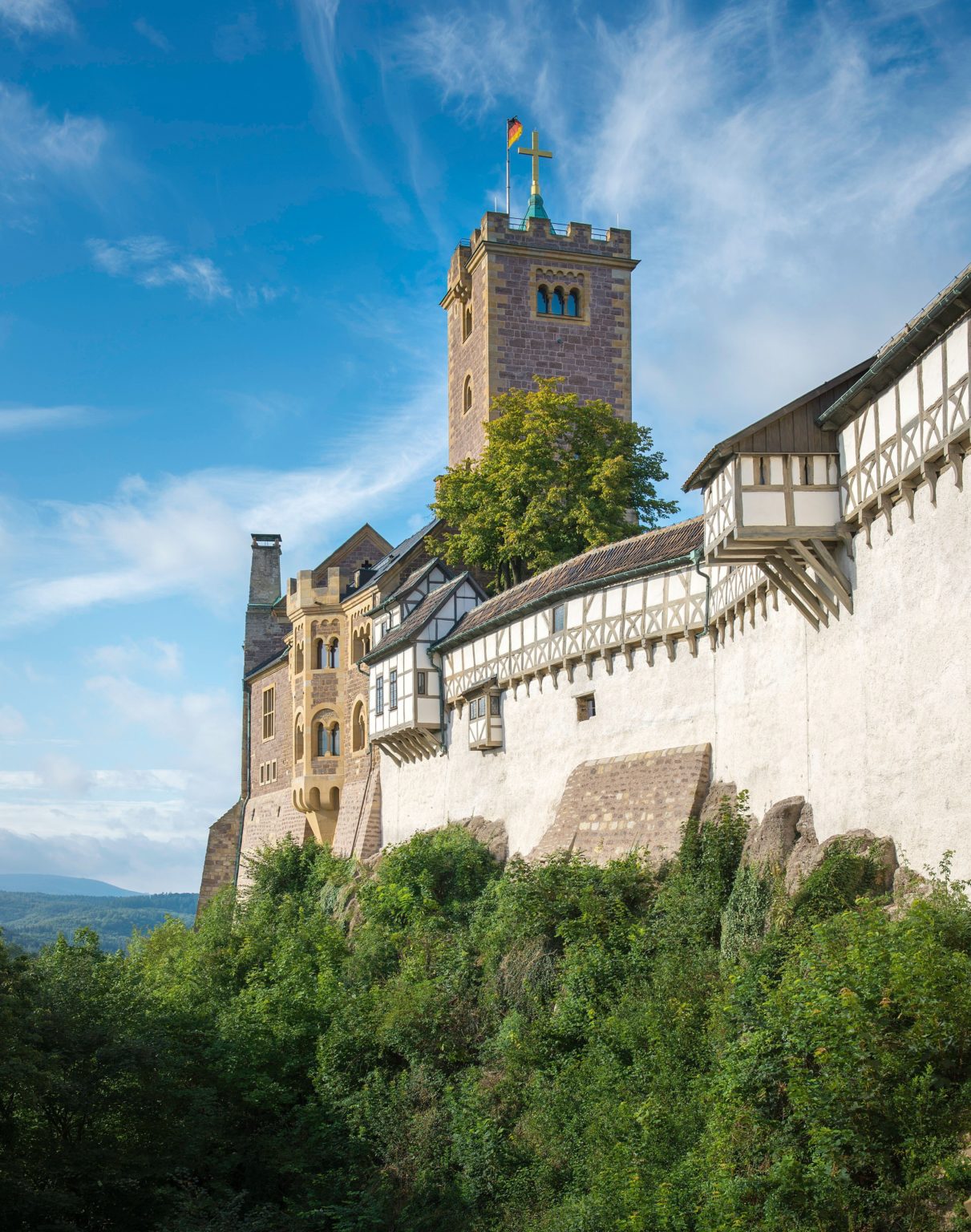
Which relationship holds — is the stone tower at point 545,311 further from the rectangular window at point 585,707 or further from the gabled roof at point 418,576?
the rectangular window at point 585,707

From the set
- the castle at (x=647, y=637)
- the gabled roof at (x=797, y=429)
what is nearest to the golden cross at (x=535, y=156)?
the castle at (x=647, y=637)

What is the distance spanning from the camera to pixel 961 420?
16.3 meters

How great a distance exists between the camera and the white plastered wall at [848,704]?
16797 millimetres

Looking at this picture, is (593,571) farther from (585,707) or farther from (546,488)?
(546,488)

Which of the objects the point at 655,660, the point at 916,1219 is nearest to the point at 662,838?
the point at 655,660

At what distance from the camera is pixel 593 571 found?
3031 centimetres

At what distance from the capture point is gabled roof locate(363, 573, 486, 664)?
38.7 meters

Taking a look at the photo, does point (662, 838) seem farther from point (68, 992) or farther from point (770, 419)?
point (68, 992)

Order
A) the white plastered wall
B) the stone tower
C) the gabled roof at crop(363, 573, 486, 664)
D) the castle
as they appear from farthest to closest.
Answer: the stone tower, the gabled roof at crop(363, 573, 486, 664), the castle, the white plastered wall

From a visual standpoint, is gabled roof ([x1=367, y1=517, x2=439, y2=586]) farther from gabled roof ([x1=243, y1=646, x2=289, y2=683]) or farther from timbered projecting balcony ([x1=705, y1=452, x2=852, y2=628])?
timbered projecting balcony ([x1=705, y1=452, x2=852, y2=628])

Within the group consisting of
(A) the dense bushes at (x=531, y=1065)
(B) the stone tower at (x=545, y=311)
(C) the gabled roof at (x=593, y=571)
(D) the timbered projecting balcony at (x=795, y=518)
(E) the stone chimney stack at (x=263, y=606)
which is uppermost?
(B) the stone tower at (x=545, y=311)

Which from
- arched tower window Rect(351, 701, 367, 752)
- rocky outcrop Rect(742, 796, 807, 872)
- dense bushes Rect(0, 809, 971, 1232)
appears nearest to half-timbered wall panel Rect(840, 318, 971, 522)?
rocky outcrop Rect(742, 796, 807, 872)

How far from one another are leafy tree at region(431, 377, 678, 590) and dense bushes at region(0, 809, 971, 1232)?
10.2 metres

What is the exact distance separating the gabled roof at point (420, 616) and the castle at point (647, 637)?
113 millimetres
